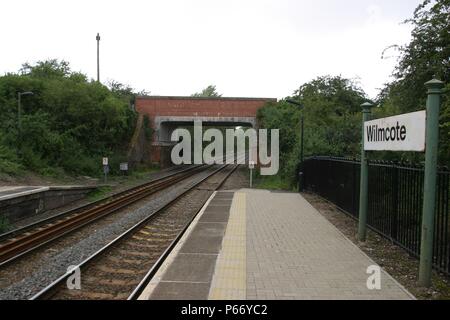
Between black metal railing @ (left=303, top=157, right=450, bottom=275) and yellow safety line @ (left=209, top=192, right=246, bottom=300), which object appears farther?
black metal railing @ (left=303, top=157, right=450, bottom=275)

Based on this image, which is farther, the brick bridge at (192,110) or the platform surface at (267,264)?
the brick bridge at (192,110)

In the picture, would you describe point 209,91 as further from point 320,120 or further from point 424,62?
point 424,62

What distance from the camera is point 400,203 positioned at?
863 cm

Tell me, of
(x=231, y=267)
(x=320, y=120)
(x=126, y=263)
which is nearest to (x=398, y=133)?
(x=231, y=267)

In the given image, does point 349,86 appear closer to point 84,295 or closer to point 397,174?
point 397,174

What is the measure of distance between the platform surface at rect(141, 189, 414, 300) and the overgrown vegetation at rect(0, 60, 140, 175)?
60.6 feet

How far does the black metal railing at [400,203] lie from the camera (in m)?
6.76

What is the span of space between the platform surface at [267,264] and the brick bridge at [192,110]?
1281 inches

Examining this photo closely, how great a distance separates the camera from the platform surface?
5.95 meters

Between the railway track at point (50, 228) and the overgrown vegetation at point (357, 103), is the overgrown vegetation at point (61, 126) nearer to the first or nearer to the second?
the railway track at point (50, 228)

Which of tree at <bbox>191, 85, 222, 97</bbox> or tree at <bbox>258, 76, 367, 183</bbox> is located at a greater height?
tree at <bbox>191, 85, 222, 97</bbox>

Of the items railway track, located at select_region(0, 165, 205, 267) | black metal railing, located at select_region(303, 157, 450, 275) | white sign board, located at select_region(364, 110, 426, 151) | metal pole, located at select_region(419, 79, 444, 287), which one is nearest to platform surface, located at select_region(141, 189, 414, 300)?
metal pole, located at select_region(419, 79, 444, 287)

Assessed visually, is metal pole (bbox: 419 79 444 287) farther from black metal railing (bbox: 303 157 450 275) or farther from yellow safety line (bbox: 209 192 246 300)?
yellow safety line (bbox: 209 192 246 300)

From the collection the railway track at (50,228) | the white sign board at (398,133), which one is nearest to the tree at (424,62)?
the white sign board at (398,133)
